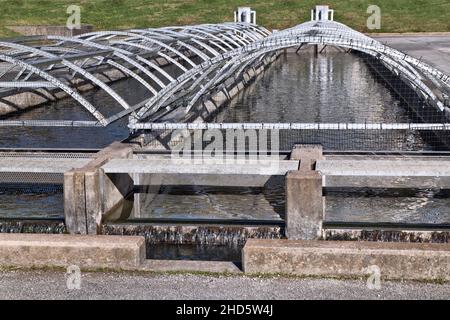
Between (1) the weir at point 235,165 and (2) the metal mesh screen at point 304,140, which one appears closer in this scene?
(1) the weir at point 235,165

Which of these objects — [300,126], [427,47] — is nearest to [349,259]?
[300,126]

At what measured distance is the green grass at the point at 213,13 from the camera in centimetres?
4734

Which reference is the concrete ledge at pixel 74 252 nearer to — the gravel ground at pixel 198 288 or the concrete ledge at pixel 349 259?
the gravel ground at pixel 198 288

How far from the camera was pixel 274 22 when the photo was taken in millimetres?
47531

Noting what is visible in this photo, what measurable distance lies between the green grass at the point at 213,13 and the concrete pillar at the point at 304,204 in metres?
38.8

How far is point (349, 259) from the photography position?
23.8 ft

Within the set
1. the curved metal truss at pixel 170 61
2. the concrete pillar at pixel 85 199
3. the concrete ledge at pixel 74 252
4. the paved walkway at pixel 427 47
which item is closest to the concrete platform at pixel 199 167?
the concrete pillar at pixel 85 199

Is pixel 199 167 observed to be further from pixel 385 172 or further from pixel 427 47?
pixel 427 47

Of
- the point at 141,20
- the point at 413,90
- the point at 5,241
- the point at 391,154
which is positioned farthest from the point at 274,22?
the point at 5,241

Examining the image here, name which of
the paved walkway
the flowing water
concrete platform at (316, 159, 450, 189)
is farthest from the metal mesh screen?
the paved walkway

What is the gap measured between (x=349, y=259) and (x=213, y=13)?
43.4m

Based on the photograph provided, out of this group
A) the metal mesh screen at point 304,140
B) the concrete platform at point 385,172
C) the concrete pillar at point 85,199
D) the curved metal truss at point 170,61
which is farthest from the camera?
the metal mesh screen at point 304,140
